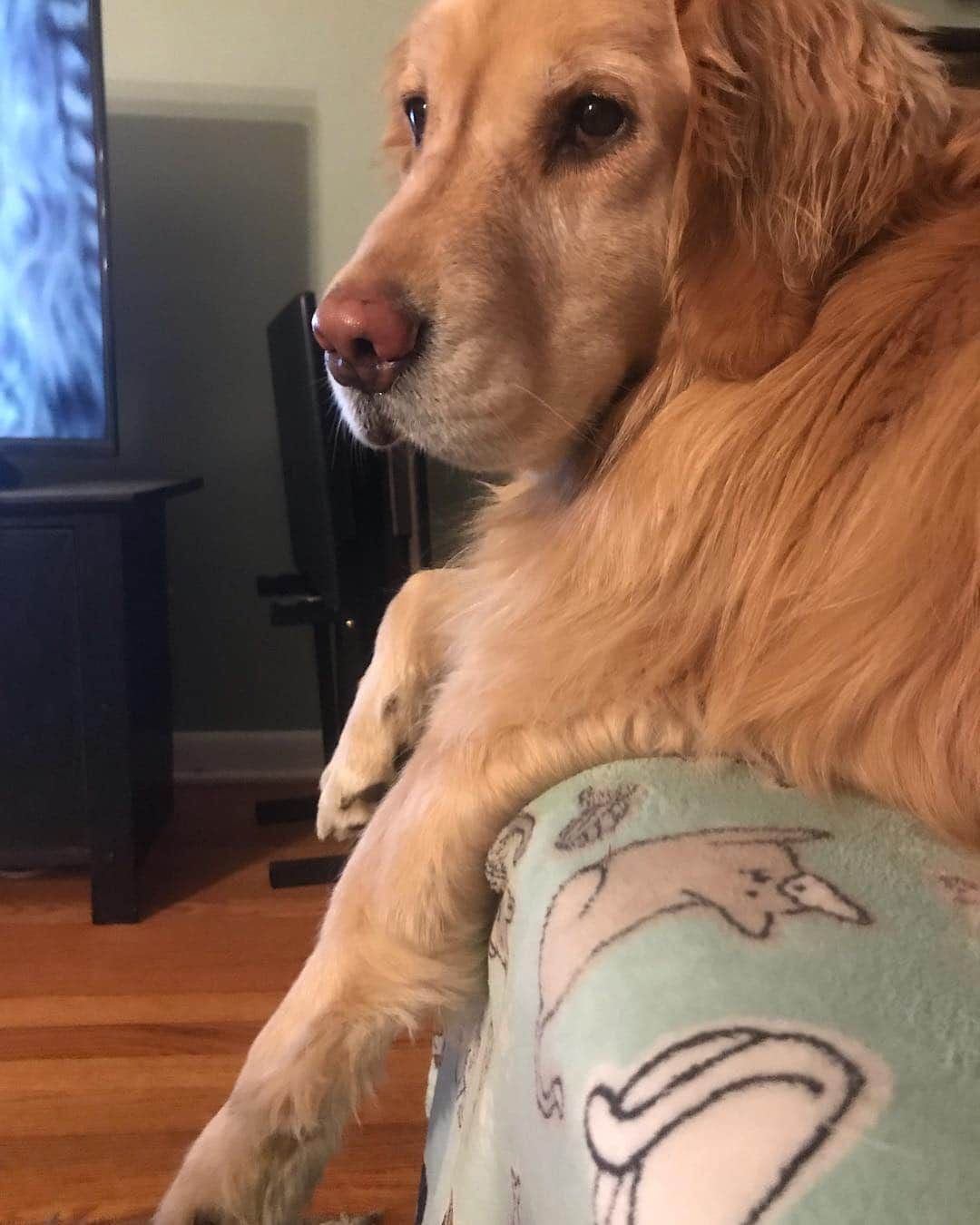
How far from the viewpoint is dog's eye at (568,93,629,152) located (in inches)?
26.9

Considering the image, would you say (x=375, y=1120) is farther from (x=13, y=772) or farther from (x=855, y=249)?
(x=855, y=249)

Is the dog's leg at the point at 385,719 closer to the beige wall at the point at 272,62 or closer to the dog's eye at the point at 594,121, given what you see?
the dog's eye at the point at 594,121

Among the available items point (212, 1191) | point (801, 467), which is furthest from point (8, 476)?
point (801, 467)

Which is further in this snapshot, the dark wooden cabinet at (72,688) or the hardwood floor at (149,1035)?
the dark wooden cabinet at (72,688)

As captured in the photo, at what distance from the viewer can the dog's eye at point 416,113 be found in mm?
844

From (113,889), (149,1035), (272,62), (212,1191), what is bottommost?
(149,1035)

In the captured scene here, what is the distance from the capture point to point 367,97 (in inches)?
80.6

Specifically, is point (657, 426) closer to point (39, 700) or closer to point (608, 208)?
point (608, 208)

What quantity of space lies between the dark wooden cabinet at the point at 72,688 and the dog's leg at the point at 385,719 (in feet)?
2.83

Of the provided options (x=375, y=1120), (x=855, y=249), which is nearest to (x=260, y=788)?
(x=375, y=1120)

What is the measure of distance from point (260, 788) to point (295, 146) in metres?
1.42

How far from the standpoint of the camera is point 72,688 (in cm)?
160

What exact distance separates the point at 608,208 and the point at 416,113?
0.93ft

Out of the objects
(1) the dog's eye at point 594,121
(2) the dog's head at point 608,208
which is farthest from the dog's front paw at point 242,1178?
(1) the dog's eye at point 594,121
